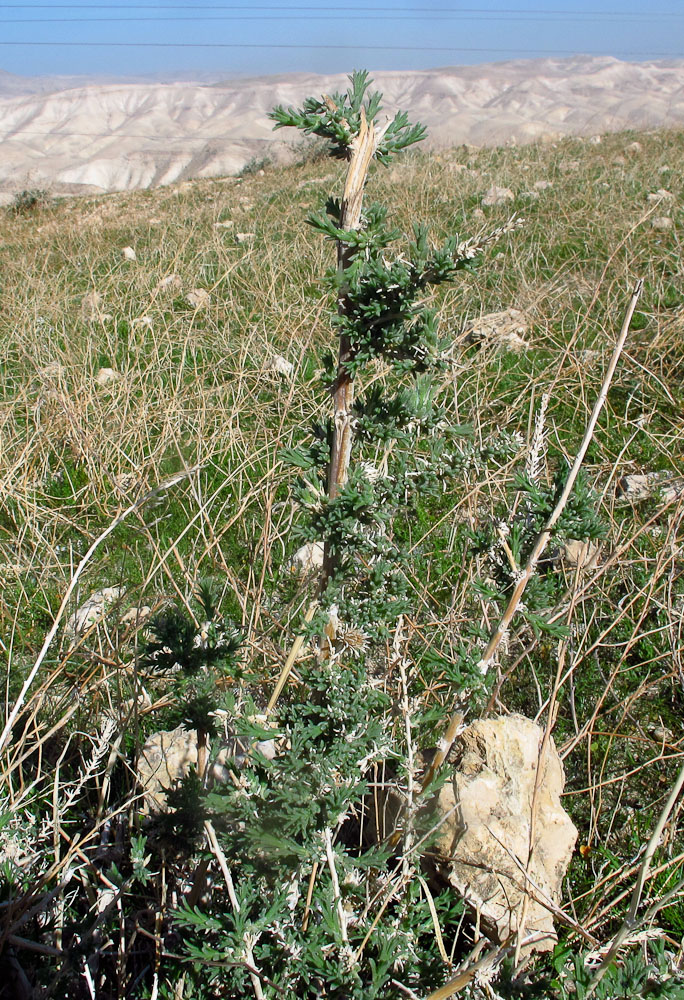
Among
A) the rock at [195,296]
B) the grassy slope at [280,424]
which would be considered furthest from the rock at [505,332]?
the rock at [195,296]

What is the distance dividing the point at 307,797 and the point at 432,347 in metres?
0.66

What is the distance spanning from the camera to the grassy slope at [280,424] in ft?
6.53

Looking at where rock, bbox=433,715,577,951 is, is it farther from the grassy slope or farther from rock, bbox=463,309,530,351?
rock, bbox=463,309,530,351

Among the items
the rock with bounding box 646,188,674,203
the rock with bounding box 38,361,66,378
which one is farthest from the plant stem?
the rock with bounding box 646,188,674,203

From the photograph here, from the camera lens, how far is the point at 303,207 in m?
7.50

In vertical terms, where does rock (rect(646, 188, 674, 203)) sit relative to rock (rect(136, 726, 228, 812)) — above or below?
above

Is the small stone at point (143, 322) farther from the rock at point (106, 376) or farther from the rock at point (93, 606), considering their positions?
the rock at point (93, 606)

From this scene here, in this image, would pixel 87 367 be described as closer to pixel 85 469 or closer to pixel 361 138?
pixel 85 469

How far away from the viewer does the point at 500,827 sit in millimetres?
1465

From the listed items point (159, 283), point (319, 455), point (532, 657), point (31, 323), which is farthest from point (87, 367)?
point (319, 455)

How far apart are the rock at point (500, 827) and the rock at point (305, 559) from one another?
1.01m

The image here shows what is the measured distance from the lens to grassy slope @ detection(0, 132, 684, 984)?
1.99 meters

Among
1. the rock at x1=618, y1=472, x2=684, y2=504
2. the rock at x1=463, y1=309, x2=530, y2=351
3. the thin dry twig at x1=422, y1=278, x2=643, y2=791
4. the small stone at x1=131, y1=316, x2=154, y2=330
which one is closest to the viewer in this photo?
the thin dry twig at x1=422, y1=278, x2=643, y2=791

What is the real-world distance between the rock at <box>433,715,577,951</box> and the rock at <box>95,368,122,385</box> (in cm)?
308
